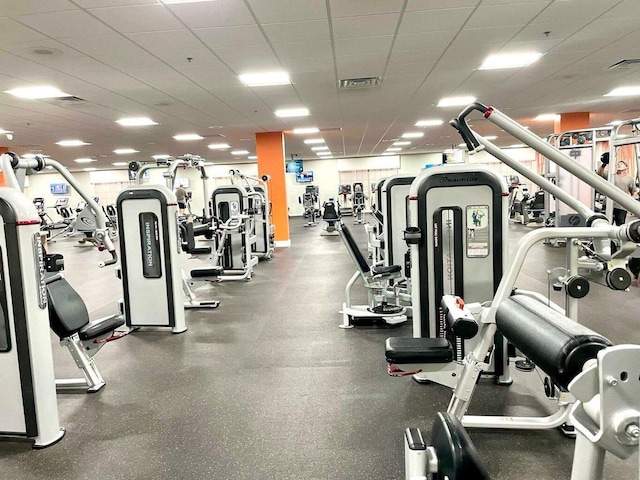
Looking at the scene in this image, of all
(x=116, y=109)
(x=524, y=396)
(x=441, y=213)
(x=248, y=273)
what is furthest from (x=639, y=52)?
(x=116, y=109)

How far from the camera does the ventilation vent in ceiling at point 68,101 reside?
6.46 metres

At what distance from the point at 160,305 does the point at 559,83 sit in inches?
274

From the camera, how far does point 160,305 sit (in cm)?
427

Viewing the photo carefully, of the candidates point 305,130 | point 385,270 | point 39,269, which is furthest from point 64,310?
point 305,130

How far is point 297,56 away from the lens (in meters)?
4.97

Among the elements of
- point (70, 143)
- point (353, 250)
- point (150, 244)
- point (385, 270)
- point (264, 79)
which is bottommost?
point (385, 270)

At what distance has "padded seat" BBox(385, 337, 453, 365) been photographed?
6.64ft

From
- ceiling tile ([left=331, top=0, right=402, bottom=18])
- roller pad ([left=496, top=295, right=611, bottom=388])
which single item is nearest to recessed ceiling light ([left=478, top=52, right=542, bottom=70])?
ceiling tile ([left=331, top=0, right=402, bottom=18])

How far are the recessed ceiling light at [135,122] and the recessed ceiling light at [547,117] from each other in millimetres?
8978

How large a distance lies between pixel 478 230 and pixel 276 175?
8128 millimetres

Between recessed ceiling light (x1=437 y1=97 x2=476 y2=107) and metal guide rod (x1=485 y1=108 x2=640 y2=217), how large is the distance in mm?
6593

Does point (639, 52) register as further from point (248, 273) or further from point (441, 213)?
point (248, 273)

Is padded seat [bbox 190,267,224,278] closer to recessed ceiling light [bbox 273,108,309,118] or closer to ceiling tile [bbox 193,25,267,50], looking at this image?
ceiling tile [bbox 193,25,267,50]

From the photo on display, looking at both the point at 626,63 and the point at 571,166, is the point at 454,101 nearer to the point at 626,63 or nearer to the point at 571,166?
the point at 626,63
